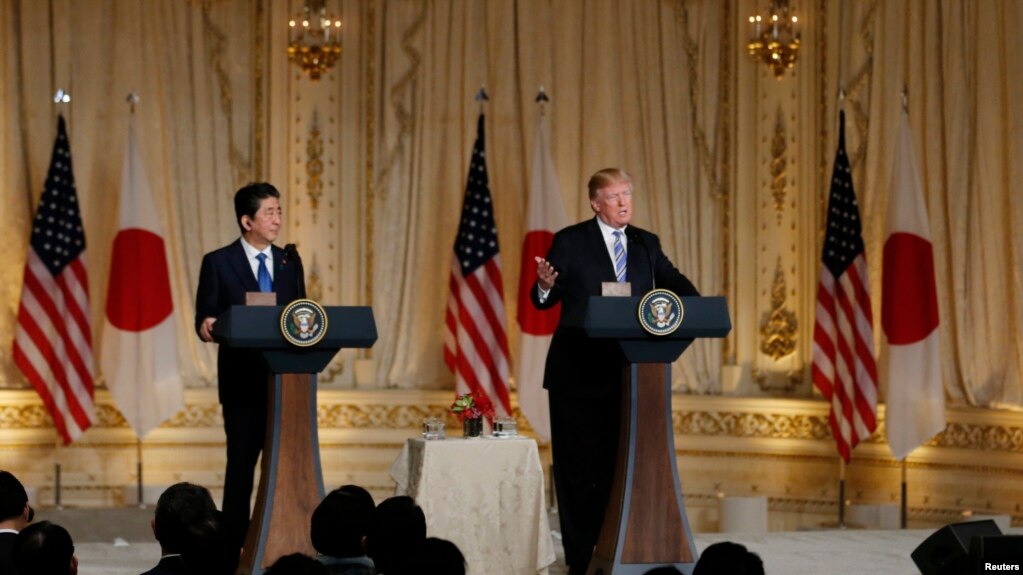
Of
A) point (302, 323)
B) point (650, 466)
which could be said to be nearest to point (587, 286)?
point (650, 466)

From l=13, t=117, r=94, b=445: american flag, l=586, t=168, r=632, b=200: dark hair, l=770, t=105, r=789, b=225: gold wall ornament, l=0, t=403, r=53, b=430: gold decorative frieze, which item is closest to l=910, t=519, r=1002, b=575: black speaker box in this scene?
l=586, t=168, r=632, b=200: dark hair

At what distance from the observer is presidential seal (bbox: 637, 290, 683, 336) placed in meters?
5.19

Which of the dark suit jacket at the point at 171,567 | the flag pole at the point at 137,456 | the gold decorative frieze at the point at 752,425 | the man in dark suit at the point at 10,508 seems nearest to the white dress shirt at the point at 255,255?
the man in dark suit at the point at 10,508

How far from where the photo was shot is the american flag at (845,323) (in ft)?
30.7

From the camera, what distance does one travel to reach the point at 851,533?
24.9 feet

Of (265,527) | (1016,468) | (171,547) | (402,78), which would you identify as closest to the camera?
(171,547)

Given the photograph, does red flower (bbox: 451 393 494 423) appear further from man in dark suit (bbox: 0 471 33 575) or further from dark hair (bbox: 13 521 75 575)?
dark hair (bbox: 13 521 75 575)

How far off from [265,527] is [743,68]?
585cm

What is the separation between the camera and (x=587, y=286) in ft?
18.8

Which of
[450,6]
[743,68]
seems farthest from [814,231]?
[450,6]

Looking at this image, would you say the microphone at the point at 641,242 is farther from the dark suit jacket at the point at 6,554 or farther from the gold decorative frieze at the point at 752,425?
the gold decorative frieze at the point at 752,425

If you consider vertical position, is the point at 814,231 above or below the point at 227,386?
above

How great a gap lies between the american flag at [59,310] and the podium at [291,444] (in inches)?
171

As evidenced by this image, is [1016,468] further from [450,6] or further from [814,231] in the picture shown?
[450,6]
